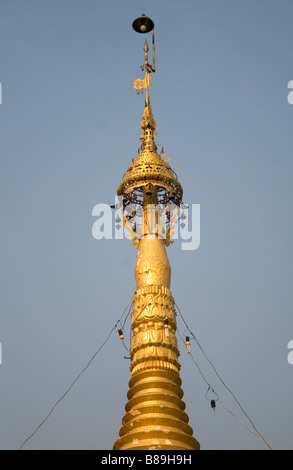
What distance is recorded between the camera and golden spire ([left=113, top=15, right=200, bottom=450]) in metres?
19.2

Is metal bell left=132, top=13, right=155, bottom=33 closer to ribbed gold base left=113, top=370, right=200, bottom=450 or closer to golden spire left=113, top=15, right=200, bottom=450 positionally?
golden spire left=113, top=15, right=200, bottom=450

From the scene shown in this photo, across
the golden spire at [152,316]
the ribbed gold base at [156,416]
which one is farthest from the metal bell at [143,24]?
the ribbed gold base at [156,416]

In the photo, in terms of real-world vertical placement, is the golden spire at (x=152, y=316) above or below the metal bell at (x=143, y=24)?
below

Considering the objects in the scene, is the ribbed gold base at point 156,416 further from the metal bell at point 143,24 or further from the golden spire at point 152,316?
the metal bell at point 143,24

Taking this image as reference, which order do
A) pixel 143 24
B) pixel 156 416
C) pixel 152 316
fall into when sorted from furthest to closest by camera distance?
pixel 143 24, pixel 152 316, pixel 156 416

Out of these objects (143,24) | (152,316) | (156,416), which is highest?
(143,24)

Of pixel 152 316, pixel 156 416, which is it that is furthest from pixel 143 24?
pixel 156 416

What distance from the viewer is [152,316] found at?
72.3 ft

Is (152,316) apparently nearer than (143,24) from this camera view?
Yes

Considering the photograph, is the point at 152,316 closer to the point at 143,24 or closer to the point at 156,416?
the point at 156,416

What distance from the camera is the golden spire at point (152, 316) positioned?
63.0 feet

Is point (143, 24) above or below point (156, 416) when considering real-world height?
above

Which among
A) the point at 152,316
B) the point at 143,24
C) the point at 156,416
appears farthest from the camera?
the point at 143,24

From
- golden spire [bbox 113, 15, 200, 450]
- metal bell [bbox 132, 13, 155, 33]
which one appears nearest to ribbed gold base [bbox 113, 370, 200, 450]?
golden spire [bbox 113, 15, 200, 450]
